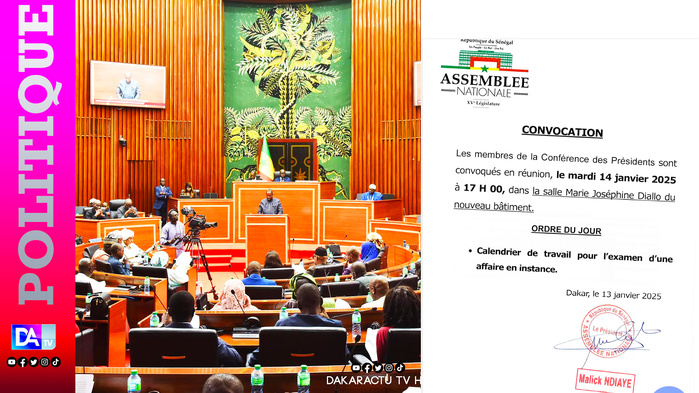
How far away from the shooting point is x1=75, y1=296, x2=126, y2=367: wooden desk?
4.77 m

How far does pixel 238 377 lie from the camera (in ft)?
8.78

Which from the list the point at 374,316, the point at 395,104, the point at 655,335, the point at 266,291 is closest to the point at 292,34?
the point at 395,104

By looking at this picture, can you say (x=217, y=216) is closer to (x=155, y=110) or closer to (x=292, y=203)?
(x=292, y=203)

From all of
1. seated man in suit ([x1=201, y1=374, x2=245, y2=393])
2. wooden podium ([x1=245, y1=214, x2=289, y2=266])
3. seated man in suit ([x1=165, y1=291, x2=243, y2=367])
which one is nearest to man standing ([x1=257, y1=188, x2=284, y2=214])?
wooden podium ([x1=245, y1=214, x2=289, y2=266])

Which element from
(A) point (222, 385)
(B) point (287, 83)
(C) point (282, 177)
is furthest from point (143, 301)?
(B) point (287, 83)

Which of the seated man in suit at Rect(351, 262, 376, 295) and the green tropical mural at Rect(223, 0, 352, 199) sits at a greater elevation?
the green tropical mural at Rect(223, 0, 352, 199)

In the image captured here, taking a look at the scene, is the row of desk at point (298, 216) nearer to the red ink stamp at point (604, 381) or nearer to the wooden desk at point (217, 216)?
the wooden desk at point (217, 216)

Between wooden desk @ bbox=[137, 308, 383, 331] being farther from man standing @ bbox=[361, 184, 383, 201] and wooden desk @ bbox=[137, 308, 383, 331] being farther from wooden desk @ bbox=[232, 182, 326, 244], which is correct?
man standing @ bbox=[361, 184, 383, 201]

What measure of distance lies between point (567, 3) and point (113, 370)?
95.9 inches

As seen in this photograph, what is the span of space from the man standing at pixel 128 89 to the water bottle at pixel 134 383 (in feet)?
41.6

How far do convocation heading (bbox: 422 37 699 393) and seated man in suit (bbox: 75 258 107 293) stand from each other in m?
4.69

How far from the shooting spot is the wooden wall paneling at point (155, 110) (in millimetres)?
13859

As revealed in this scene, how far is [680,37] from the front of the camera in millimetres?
1661

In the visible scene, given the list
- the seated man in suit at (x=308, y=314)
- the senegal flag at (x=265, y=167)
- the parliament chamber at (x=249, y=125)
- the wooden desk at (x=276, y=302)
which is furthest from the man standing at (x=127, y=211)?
the seated man in suit at (x=308, y=314)
